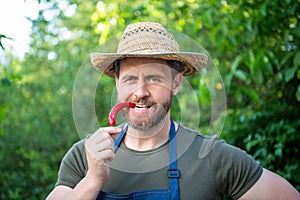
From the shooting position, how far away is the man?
90.6 inches

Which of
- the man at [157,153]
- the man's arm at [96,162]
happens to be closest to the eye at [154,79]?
the man at [157,153]

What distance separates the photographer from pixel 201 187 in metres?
2.36

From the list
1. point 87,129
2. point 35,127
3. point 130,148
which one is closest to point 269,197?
point 130,148

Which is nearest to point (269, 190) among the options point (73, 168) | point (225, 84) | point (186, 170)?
point (186, 170)

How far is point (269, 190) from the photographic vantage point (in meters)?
2.40

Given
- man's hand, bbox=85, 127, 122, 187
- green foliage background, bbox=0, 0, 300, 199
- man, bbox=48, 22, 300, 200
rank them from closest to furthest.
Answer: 1. man's hand, bbox=85, 127, 122, 187
2. man, bbox=48, 22, 300, 200
3. green foliage background, bbox=0, 0, 300, 199

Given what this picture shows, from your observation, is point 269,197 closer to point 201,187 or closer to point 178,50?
point 201,187

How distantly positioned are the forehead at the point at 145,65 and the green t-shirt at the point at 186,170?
1.15ft

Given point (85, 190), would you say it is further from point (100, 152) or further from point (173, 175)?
point (173, 175)

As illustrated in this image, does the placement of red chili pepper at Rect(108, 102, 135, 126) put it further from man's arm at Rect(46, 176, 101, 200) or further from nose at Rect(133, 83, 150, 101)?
man's arm at Rect(46, 176, 101, 200)

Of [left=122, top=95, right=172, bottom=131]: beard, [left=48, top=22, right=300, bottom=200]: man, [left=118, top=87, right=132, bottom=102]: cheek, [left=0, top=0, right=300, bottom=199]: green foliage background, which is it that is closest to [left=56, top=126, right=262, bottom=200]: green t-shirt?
[left=48, top=22, right=300, bottom=200]: man

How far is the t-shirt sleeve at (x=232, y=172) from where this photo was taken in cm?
239

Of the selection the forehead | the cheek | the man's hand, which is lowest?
the man's hand

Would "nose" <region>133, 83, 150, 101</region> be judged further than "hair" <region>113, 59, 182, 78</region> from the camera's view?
No
